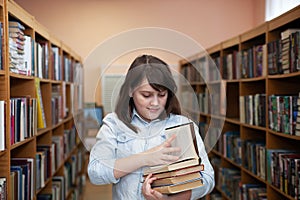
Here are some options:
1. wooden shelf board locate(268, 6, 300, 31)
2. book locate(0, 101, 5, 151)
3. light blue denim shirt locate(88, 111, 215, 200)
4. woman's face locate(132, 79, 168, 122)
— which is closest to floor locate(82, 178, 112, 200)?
wooden shelf board locate(268, 6, 300, 31)

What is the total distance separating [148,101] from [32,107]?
157 centimetres

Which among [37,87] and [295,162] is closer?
[295,162]

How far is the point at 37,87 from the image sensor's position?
110 inches

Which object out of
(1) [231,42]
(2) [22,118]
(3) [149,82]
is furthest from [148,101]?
(1) [231,42]

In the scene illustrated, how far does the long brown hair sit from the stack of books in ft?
0.28

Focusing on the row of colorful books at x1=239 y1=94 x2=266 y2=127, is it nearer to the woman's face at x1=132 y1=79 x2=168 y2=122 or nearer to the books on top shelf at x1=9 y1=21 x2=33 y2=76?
the books on top shelf at x1=9 y1=21 x2=33 y2=76

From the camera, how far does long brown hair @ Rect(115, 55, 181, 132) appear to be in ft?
3.90

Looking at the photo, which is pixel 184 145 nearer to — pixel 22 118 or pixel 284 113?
pixel 22 118

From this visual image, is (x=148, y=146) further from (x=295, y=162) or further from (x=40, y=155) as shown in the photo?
(x=40, y=155)

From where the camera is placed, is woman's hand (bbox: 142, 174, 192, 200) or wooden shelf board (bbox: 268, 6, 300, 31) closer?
woman's hand (bbox: 142, 174, 192, 200)

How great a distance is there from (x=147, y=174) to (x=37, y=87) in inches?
67.7

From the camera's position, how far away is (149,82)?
3.86 ft

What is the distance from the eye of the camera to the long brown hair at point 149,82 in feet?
3.90

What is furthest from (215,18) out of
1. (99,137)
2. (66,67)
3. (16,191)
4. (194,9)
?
(99,137)
